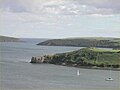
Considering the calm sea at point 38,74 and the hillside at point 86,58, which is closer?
the calm sea at point 38,74

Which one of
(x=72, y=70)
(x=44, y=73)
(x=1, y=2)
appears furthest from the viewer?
(x=72, y=70)

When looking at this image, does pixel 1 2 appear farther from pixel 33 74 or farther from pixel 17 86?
pixel 33 74

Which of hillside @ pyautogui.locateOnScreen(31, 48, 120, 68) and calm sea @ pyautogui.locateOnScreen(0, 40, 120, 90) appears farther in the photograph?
hillside @ pyautogui.locateOnScreen(31, 48, 120, 68)

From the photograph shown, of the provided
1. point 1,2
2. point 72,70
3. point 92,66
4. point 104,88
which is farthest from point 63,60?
point 1,2

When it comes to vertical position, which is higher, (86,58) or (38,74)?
(86,58)
